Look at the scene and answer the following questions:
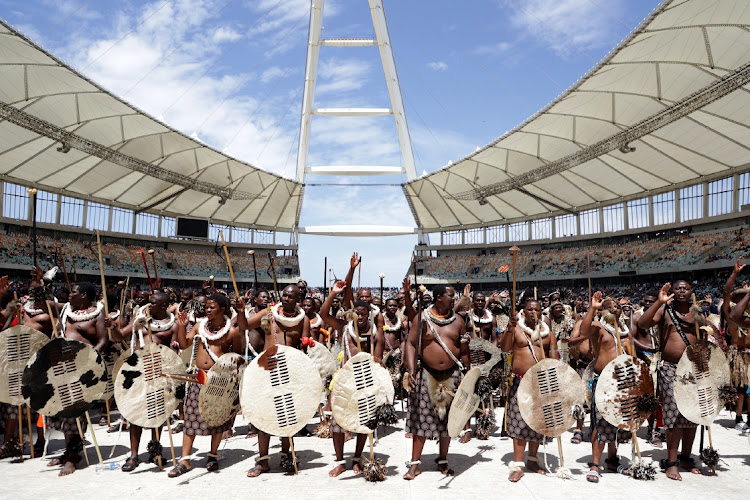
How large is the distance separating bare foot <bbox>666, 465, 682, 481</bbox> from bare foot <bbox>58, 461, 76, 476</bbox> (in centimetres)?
606

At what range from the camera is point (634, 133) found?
87.4 feet

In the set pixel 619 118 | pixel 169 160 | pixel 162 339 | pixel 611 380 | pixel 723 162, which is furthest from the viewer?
pixel 169 160

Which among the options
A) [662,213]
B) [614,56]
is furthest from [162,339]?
[662,213]

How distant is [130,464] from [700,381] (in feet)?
19.5

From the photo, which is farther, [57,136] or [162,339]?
[57,136]

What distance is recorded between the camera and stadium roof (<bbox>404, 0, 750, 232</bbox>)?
18.5 metres

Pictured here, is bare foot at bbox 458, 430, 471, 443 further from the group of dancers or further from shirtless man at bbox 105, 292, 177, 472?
shirtless man at bbox 105, 292, 177, 472

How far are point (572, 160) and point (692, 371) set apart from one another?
2834 cm

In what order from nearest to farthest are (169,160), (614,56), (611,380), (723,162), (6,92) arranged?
(611,380) < (614,56) < (6,92) < (723,162) < (169,160)

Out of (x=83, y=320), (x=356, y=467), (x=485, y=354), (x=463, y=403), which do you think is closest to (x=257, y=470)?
(x=356, y=467)

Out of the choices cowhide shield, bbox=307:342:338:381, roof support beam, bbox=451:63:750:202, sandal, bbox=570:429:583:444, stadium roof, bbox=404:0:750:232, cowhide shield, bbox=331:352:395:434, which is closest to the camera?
cowhide shield, bbox=331:352:395:434

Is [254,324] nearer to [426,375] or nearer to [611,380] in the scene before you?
[426,375]

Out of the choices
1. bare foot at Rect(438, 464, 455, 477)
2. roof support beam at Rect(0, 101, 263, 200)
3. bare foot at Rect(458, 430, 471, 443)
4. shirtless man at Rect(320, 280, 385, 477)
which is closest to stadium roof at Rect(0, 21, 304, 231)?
roof support beam at Rect(0, 101, 263, 200)

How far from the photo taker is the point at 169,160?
34469 millimetres
